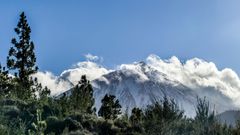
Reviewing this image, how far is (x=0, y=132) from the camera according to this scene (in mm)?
12219

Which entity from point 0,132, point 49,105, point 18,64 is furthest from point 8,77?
point 0,132

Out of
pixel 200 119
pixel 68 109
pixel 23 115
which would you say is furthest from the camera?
pixel 68 109

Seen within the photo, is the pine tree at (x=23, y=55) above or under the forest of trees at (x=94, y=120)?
above

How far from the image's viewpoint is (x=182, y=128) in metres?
16.8

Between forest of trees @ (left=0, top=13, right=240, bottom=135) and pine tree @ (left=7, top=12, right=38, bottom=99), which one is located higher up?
pine tree @ (left=7, top=12, right=38, bottom=99)

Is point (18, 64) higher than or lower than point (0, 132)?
higher

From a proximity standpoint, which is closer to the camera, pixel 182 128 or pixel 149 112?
pixel 182 128

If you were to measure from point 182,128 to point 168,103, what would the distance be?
1.40 metres

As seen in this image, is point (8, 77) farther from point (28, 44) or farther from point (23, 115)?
point (23, 115)

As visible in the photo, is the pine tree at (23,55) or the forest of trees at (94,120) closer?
the forest of trees at (94,120)

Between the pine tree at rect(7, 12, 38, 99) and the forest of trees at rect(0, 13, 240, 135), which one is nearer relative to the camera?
the forest of trees at rect(0, 13, 240, 135)

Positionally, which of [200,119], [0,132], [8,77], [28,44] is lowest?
[0,132]

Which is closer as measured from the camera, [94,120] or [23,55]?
[94,120]

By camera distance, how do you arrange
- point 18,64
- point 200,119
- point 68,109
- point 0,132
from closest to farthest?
point 0,132 → point 200,119 → point 68,109 → point 18,64
